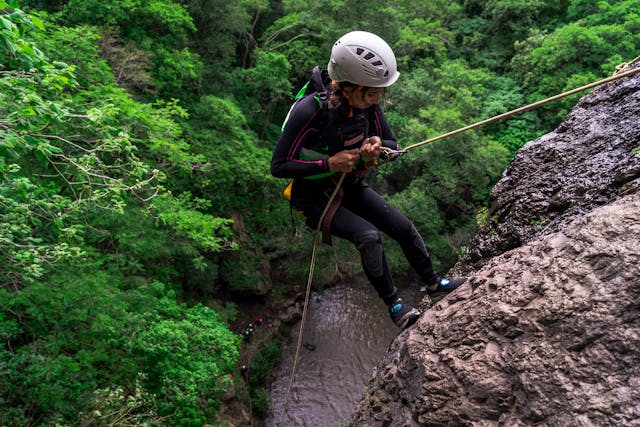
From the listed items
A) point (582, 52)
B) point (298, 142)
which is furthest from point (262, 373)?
point (582, 52)

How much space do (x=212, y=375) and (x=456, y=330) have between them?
5.03 meters

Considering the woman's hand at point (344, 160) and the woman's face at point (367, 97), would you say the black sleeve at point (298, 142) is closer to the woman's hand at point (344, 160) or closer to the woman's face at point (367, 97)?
the woman's hand at point (344, 160)

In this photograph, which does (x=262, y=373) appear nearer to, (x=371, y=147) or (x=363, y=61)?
(x=371, y=147)

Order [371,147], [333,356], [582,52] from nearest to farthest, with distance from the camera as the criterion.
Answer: [371,147]
[333,356]
[582,52]

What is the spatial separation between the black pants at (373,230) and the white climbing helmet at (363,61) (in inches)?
29.1

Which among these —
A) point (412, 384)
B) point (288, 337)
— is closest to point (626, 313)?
point (412, 384)

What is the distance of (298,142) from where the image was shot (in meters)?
2.40

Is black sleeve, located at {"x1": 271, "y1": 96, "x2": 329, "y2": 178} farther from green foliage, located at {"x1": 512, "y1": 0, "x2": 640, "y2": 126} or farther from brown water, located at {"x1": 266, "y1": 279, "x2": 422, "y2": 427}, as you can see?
green foliage, located at {"x1": 512, "y1": 0, "x2": 640, "y2": 126}

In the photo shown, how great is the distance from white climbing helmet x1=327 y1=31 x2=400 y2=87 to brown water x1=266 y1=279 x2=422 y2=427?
774 cm

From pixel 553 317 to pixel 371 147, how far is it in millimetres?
1288

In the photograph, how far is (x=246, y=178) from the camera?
964 centimetres

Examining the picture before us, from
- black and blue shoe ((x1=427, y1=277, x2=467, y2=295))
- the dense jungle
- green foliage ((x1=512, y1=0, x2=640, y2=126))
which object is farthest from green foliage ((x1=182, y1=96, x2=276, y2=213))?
green foliage ((x1=512, y1=0, x2=640, y2=126))

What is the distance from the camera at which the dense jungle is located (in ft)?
11.9

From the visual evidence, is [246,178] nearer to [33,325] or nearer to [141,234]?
[141,234]
